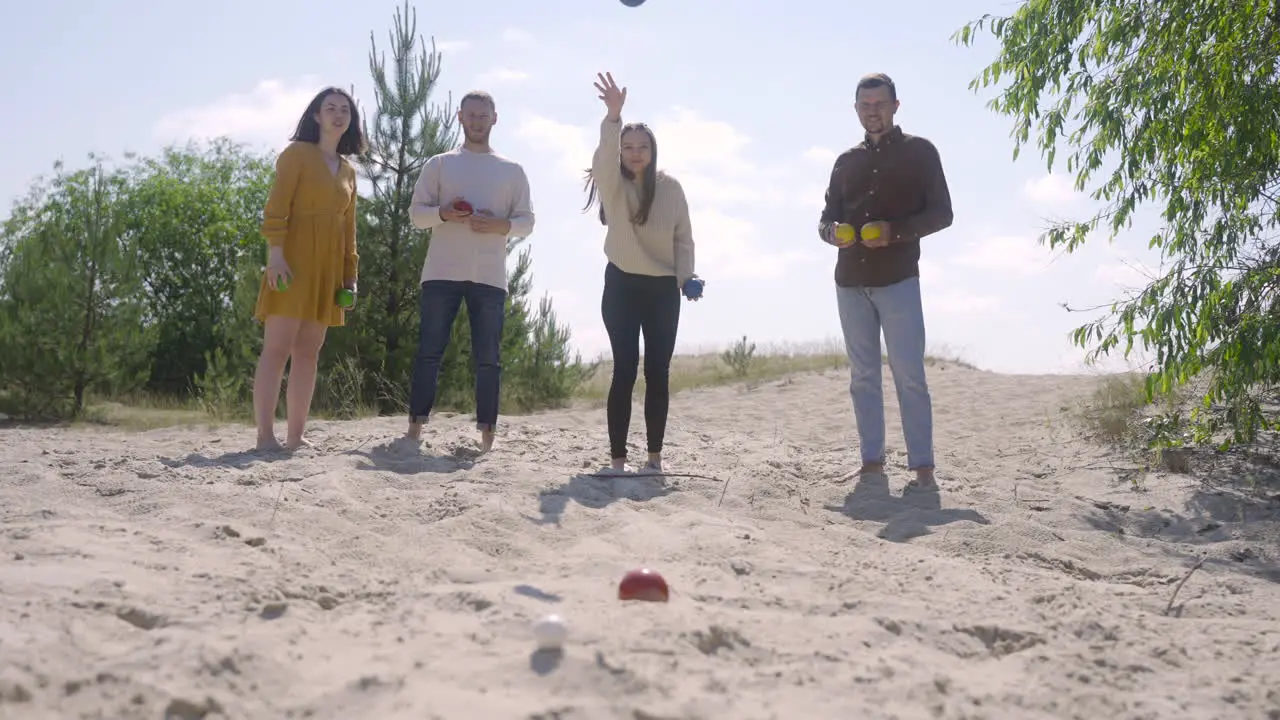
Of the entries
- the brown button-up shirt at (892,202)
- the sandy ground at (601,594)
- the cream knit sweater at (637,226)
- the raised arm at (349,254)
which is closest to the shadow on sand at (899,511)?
the sandy ground at (601,594)

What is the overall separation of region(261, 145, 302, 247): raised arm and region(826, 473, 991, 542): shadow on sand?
2.98 meters

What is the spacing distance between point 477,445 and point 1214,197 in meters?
4.32

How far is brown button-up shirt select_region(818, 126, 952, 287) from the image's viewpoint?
4945 millimetres

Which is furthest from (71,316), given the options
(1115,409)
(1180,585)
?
(1180,585)

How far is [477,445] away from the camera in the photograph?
5977 millimetres

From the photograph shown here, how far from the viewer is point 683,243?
516 centimetres

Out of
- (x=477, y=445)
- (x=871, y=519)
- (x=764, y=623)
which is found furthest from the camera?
(x=477, y=445)

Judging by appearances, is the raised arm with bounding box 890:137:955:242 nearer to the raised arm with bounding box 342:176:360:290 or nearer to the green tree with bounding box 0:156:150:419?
the raised arm with bounding box 342:176:360:290

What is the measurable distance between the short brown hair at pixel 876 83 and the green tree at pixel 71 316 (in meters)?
8.44

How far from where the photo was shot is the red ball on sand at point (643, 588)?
2812 mm

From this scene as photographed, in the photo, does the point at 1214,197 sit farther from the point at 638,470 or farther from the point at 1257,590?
the point at 638,470

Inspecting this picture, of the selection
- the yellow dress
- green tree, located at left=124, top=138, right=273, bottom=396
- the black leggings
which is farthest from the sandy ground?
green tree, located at left=124, top=138, right=273, bottom=396

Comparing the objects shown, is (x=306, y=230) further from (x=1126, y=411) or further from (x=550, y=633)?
(x=1126, y=411)

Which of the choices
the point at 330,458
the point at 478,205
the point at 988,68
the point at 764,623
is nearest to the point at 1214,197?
the point at 988,68
